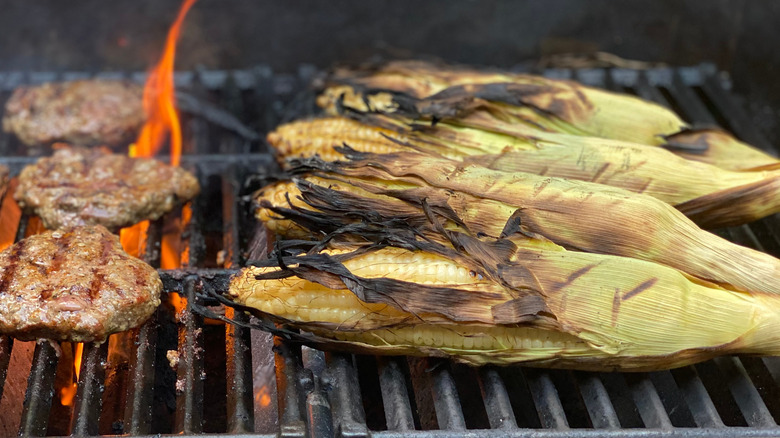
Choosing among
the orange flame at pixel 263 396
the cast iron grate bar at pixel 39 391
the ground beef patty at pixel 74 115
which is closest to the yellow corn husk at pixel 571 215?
the orange flame at pixel 263 396

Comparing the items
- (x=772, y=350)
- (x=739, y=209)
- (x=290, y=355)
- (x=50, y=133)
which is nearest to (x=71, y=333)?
(x=290, y=355)

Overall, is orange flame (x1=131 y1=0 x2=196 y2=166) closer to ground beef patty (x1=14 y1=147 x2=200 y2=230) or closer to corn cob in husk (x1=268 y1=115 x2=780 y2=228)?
ground beef patty (x1=14 y1=147 x2=200 y2=230)

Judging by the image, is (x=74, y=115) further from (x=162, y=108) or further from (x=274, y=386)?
(x=274, y=386)

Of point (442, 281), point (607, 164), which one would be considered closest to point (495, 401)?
point (442, 281)

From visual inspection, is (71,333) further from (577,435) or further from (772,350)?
(772,350)

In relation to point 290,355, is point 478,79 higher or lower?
higher

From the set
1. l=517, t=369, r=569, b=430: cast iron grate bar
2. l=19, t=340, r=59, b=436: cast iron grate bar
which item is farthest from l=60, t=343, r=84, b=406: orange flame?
l=517, t=369, r=569, b=430: cast iron grate bar
